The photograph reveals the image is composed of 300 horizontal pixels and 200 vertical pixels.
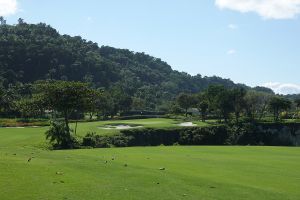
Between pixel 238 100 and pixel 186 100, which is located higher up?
pixel 186 100

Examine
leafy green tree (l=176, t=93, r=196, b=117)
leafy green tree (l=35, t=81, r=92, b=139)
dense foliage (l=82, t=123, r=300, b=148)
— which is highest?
leafy green tree (l=176, t=93, r=196, b=117)

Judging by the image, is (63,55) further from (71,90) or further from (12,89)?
(71,90)

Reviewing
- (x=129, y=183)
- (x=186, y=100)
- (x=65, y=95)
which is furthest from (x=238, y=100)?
(x=129, y=183)

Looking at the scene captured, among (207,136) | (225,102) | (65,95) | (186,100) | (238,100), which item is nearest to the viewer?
(65,95)

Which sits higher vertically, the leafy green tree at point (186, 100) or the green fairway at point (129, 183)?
the leafy green tree at point (186, 100)

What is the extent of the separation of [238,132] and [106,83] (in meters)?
114

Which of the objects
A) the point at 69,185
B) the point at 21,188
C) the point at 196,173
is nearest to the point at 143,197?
the point at 69,185

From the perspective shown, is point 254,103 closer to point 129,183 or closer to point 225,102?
point 225,102

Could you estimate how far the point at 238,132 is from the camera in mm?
88562

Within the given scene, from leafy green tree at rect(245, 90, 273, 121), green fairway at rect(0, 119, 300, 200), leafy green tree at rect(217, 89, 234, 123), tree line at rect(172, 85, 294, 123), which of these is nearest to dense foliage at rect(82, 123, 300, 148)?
tree line at rect(172, 85, 294, 123)

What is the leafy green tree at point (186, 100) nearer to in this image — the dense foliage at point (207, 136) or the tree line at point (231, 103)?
the tree line at point (231, 103)

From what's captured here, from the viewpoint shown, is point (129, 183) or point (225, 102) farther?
point (225, 102)

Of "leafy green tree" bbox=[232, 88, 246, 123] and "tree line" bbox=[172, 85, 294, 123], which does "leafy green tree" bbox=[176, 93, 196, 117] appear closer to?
"tree line" bbox=[172, 85, 294, 123]

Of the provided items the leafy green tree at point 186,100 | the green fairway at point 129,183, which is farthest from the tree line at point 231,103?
the green fairway at point 129,183
